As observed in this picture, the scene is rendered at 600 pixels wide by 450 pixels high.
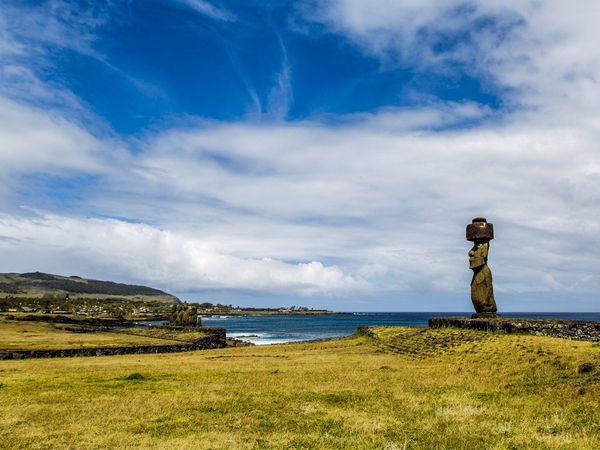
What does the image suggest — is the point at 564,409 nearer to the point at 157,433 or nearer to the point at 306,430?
the point at 306,430

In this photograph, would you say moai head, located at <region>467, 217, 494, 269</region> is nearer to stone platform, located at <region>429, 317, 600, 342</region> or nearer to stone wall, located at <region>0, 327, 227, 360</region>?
stone platform, located at <region>429, 317, 600, 342</region>

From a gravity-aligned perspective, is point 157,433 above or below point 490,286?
below

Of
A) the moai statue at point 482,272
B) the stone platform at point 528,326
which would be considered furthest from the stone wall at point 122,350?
the moai statue at point 482,272

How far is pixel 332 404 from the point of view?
56.4 feet

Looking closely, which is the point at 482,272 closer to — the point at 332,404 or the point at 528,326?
the point at 528,326

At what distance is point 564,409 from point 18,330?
63.6 metres

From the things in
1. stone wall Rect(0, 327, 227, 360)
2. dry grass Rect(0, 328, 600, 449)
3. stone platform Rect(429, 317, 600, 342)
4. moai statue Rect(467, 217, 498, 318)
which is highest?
moai statue Rect(467, 217, 498, 318)

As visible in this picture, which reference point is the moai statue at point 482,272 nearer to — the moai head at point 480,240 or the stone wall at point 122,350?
the moai head at point 480,240

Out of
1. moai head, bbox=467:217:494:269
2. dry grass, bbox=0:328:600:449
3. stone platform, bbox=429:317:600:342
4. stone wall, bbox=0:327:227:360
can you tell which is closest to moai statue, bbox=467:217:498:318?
moai head, bbox=467:217:494:269

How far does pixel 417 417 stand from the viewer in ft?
48.2

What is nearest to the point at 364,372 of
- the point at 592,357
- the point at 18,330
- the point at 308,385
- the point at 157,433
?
the point at 308,385

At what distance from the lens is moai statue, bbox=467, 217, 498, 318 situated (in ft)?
120

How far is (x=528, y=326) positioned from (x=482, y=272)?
471 centimetres

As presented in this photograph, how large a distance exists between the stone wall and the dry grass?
10.3 meters
